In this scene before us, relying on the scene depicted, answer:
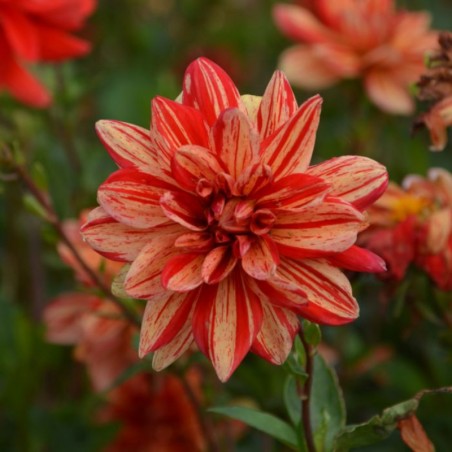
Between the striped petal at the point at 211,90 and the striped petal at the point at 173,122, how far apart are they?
0.01 meters

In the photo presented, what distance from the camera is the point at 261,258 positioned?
1.92 ft

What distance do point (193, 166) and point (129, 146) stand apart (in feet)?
0.17

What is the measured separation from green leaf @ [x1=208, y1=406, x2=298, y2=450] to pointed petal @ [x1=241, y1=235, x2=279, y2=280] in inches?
4.8

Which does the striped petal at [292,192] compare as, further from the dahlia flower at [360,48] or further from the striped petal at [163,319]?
the dahlia flower at [360,48]

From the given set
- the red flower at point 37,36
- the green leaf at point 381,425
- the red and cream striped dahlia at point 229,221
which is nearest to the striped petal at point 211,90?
the red and cream striped dahlia at point 229,221

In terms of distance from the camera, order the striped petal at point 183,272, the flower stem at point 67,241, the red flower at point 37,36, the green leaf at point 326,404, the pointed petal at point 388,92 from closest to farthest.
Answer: the striped petal at point 183,272, the green leaf at point 326,404, the flower stem at point 67,241, the red flower at point 37,36, the pointed petal at point 388,92

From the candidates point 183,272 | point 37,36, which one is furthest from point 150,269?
point 37,36

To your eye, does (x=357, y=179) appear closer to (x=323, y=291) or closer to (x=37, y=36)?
(x=323, y=291)

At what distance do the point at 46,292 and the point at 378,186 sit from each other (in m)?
0.79

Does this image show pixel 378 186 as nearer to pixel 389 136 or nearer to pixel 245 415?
Answer: pixel 245 415

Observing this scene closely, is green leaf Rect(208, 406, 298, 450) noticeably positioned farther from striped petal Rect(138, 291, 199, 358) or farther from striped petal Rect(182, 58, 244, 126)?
striped petal Rect(182, 58, 244, 126)

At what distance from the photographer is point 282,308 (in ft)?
1.96

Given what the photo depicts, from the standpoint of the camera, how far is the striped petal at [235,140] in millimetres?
575

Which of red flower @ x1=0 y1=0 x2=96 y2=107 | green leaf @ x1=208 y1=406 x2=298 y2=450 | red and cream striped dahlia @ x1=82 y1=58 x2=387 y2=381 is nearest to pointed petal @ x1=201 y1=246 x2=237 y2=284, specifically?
red and cream striped dahlia @ x1=82 y1=58 x2=387 y2=381
